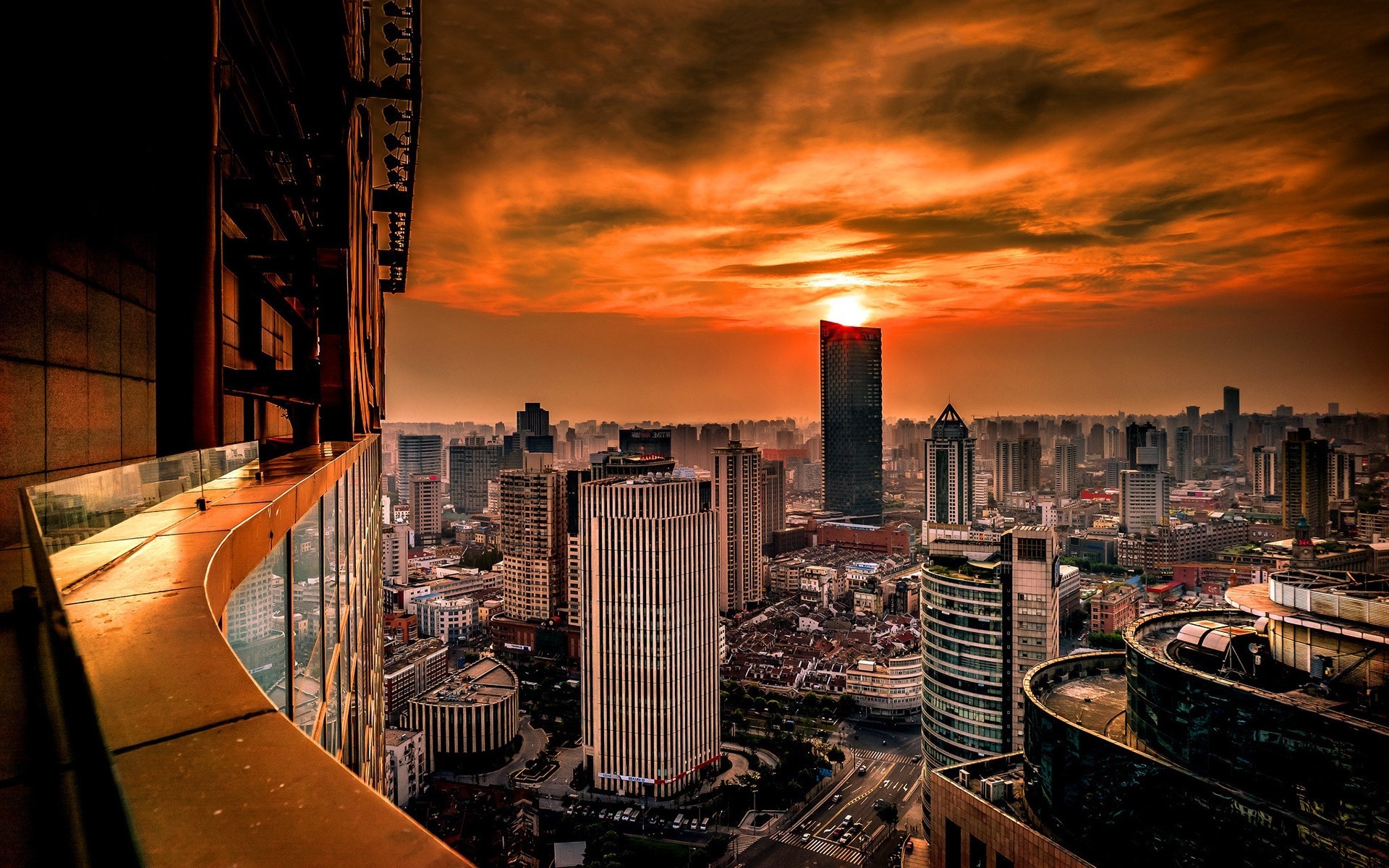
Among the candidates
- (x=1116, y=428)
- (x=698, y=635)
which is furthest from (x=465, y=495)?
(x=1116, y=428)

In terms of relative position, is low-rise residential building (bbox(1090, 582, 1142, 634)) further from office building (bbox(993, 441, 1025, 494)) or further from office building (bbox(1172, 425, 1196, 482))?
office building (bbox(1172, 425, 1196, 482))

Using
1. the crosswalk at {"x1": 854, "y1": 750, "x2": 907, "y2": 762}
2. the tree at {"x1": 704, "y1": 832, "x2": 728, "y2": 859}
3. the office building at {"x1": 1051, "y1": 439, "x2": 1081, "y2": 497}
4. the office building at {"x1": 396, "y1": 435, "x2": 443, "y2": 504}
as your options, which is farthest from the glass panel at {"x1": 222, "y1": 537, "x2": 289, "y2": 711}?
the office building at {"x1": 1051, "y1": 439, "x2": 1081, "y2": 497}

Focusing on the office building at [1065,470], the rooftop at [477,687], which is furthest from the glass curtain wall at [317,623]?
the office building at [1065,470]

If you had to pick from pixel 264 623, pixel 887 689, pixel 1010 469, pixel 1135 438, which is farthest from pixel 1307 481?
pixel 264 623

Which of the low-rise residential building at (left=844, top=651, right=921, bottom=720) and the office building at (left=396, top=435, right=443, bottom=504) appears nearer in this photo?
the low-rise residential building at (left=844, top=651, right=921, bottom=720)

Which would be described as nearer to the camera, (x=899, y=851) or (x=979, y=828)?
(x=979, y=828)

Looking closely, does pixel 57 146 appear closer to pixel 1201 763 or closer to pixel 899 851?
pixel 1201 763

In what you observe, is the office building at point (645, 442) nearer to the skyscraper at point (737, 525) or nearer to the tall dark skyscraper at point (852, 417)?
the skyscraper at point (737, 525)
